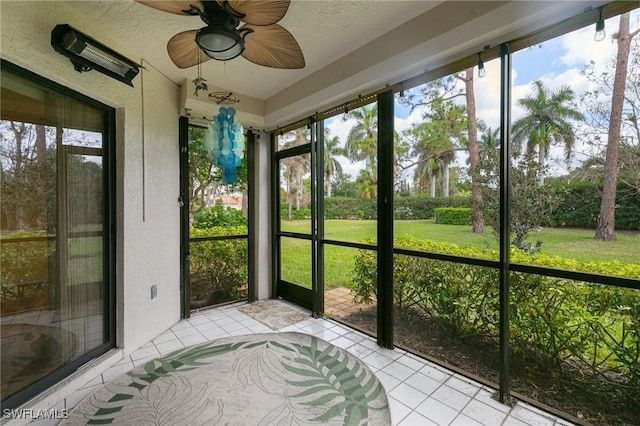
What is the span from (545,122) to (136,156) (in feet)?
10.9

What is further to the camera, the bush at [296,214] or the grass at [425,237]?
the bush at [296,214]

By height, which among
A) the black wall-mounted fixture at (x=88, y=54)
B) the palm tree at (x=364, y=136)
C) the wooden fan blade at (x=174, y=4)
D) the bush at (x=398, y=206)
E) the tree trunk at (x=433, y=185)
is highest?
the black wall-mounted fixture at (x=88, y=54)

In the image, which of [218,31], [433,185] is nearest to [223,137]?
[218,31]

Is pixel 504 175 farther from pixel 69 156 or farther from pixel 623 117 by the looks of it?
pixel 69 156

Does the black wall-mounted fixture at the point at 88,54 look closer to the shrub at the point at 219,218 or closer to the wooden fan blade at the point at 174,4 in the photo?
the wooden fan blade at the point at 174,4

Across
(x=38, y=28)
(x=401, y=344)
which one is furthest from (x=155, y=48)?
(x=401, y=344)

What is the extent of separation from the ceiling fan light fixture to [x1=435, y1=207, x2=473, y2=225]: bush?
1913 millimetres

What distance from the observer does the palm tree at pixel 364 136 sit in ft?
9.23

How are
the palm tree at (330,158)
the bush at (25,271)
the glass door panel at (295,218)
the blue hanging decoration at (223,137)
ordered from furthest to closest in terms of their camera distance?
the glass door panel at (295,218) < the palm tree at (330,158) < the blue hanging decoration at (223,137) < the bush at (25,271)

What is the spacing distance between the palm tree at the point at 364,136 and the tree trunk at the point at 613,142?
64.5 inches

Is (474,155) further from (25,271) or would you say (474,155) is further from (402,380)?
(25,271)

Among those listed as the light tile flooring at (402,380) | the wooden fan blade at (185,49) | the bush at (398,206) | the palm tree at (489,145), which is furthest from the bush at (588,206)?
the wooden fan blade at (185,49)

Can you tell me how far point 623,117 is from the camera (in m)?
1.53

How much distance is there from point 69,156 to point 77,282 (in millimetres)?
995
